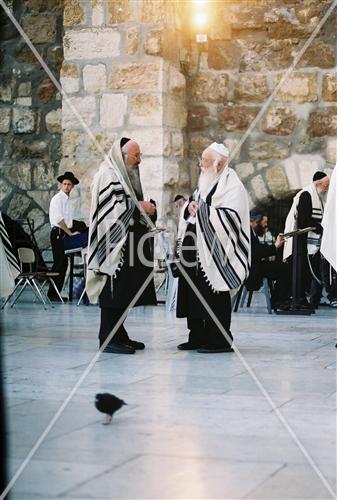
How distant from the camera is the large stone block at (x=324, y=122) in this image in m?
13.0

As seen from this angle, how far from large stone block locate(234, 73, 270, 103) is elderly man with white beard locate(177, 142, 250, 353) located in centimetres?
565

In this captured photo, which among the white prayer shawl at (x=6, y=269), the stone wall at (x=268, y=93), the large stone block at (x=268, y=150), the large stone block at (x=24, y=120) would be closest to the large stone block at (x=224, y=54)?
the stone wall at (x=268, y=93)

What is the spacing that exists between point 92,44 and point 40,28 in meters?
1.99

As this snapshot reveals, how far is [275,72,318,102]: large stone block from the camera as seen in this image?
1299 centimetres

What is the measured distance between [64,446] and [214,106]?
9.43 m

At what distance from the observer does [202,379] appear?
6.25m

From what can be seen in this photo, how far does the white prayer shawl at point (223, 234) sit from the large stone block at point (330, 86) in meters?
5.64

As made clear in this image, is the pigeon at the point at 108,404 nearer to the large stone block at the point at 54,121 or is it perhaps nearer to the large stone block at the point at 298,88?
the large stone block at the point at 298,88

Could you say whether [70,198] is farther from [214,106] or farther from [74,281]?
[214,106]

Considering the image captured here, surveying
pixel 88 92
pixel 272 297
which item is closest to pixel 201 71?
pixel 88 92

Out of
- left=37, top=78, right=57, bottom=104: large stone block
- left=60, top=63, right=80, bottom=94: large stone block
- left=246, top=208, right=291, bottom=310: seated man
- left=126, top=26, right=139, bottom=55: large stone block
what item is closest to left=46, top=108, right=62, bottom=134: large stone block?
left=37, top=78, right=57, bottom=104: large stone block

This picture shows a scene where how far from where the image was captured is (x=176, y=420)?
4938 mm

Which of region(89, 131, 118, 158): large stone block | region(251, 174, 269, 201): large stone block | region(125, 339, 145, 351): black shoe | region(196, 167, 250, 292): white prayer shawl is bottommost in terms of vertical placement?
region(125, 339, 145, 351): black shoe

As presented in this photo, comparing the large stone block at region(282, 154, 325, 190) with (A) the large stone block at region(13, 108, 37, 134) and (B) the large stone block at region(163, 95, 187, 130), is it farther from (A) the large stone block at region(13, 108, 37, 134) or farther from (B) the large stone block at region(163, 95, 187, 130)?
(A) the large stone block at region(13, 108, 37, 134)
